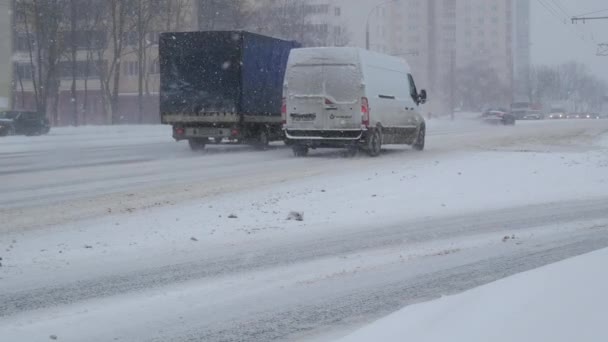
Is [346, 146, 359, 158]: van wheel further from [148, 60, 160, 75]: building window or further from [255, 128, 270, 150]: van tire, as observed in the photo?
[148, 60, 160, 75]: building window

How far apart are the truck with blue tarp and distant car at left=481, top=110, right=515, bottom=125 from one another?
3646 centimetres

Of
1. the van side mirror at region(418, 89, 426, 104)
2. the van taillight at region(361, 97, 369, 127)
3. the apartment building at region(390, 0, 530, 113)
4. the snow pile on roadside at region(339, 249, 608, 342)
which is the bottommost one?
the snow pile on roadside at region(339, 249, 608, 342)

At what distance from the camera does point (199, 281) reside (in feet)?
24.4

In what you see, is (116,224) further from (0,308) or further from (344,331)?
(344,331)

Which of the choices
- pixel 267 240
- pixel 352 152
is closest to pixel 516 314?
pixel 267 240

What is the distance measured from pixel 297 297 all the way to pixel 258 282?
64 centimetres

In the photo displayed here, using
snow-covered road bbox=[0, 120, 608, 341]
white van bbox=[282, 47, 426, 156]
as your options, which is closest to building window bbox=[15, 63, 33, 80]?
white van bbox=[282, 47, 426, 156]

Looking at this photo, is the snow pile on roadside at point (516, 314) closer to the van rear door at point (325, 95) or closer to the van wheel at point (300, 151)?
the van rear door at point (325, 95)

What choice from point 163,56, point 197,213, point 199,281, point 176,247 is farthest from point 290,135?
point 199,281

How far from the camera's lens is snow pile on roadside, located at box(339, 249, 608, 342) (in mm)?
4934

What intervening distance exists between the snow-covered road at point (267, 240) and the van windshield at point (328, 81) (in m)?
2.40

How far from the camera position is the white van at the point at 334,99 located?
19.4 meters

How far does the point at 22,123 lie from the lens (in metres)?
42.2

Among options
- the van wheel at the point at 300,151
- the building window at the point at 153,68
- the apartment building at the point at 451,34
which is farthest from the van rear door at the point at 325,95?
the apartment building at the point at 451,34
